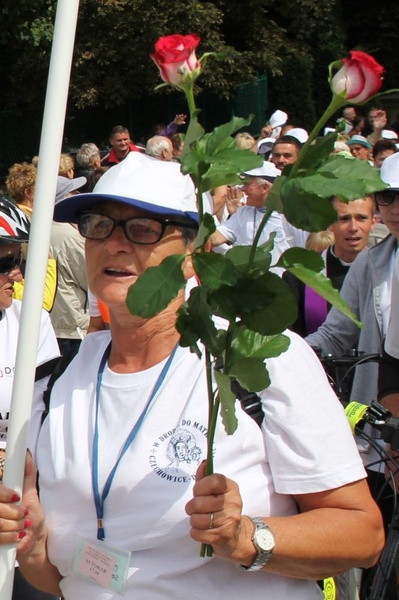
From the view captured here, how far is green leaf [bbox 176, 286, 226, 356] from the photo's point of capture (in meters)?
1.73

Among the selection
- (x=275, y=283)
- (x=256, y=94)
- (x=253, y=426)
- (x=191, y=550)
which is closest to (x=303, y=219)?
(x=275, y=283)

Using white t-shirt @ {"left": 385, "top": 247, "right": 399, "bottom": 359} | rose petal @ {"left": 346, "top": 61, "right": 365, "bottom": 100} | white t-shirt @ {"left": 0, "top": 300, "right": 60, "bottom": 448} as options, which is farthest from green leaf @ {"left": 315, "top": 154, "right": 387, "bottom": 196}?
white t-shirt @ {"left": 0, "top": 300, "right": 60, "bottom": 448}

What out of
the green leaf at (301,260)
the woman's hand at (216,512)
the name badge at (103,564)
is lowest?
the name badge at (103,564)

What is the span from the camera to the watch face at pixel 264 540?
2.06 meters

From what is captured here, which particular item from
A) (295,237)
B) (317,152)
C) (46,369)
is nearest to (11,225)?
(46,369)

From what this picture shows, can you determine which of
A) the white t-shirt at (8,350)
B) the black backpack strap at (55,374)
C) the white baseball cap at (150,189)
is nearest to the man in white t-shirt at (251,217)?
the white t-shirt at (8,350)

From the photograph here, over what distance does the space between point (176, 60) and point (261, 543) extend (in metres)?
0.97

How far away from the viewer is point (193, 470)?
215 centimetres

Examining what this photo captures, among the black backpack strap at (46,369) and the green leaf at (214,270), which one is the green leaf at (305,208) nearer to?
the green leaf at (214,270)

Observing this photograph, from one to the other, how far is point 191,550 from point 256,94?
81.6 feet

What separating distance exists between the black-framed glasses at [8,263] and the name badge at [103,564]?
1483mm

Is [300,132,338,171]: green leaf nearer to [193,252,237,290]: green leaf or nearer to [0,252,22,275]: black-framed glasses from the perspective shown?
[193,252,237,290]: green leaf

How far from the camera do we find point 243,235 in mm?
7320

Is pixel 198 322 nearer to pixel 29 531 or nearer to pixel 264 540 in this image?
pixel 264 540
